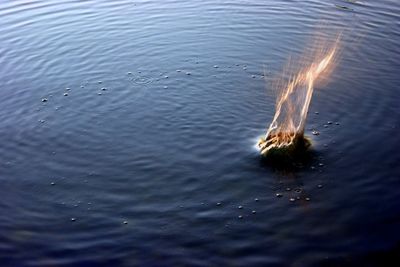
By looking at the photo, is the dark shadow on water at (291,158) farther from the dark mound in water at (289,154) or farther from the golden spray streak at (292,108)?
the golden spray streak at (292,108)

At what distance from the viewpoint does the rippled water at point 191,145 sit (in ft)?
26.8

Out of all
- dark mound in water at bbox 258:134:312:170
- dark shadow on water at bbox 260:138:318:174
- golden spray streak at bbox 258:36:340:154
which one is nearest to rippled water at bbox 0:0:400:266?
dark shadow on water at bbox 260:138:318:174

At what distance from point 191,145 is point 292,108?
2376mm

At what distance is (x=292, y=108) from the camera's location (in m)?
11.0

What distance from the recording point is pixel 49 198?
30.8 ft

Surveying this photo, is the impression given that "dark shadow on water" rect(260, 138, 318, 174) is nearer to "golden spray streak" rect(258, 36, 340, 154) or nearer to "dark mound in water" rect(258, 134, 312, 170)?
"dark mound in water" rect(258, 134, 312, 170)

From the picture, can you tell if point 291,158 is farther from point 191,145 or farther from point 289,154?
point 191,145

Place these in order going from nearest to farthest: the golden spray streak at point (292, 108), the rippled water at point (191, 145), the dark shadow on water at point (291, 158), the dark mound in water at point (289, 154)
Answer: the rippled water at point (191, 145), the dark shadow on water at point (291, 158), the dark mound in water at point (289, 154), the golden spray streak at point (292, 108)

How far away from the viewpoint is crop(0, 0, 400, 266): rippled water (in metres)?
8.17

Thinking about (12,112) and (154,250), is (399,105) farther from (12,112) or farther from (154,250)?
(12,112)

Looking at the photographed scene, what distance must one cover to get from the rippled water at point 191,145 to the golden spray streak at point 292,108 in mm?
417

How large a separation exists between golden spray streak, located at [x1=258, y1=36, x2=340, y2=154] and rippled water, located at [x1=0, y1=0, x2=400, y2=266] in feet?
1.37

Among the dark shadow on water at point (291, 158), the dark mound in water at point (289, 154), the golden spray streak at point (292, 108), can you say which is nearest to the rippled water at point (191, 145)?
the dark shadow on water at point (291, 158)

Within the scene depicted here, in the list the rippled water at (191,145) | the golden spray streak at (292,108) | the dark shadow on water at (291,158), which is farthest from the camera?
the golden spray streak at (292,108)
